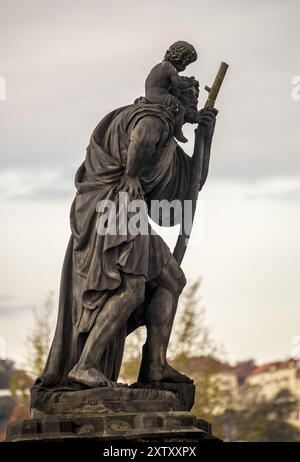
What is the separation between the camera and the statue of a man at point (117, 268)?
81.2ft

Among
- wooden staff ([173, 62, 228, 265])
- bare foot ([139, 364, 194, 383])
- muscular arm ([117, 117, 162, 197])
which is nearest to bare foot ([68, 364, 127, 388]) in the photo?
bare foot ([139, 364, 194, 383])

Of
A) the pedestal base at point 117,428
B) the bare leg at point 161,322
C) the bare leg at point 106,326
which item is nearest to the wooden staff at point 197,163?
the bare leg at point 161,322

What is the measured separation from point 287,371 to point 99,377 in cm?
2463

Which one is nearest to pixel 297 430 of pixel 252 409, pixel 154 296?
pixel 252 409

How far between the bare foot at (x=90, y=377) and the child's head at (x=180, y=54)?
417cm

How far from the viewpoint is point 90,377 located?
2445 centimetres

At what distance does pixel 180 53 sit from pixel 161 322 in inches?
A: 137

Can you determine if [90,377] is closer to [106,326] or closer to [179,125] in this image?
[106,326]

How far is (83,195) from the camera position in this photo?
992 inches

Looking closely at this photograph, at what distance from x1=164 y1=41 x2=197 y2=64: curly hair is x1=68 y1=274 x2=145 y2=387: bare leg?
2979mm

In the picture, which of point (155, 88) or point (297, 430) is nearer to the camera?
point (155, 88)
